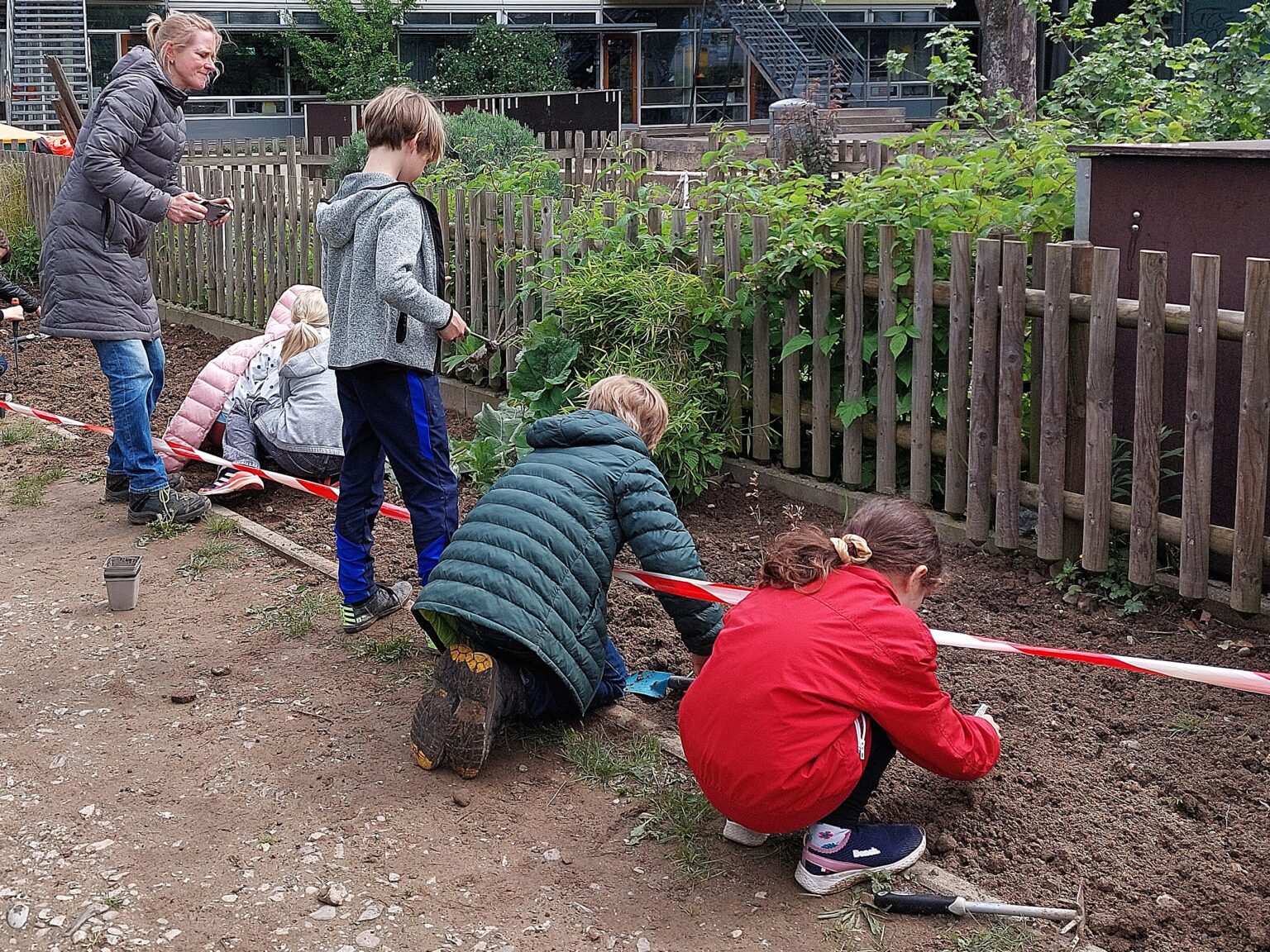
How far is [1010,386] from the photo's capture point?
16.0ft

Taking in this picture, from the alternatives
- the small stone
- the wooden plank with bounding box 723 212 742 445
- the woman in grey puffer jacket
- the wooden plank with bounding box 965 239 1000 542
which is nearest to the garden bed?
the wooden plank with bounding box 965 239 1000 542

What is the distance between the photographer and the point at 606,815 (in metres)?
3.49

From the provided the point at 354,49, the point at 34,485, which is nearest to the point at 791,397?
the point at 34,485

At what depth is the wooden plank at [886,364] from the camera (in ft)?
17.5

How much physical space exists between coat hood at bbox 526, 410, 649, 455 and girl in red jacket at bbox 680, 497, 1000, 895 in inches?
28.3

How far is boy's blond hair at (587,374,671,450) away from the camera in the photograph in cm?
388

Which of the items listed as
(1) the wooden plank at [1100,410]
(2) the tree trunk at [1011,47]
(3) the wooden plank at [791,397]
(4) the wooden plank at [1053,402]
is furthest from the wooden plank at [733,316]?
(2) the tree trunk at [1011,47]

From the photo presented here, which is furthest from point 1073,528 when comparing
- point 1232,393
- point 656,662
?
point 656,662

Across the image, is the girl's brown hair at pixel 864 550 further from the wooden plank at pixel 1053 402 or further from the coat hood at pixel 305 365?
the coat hood at pixel 305 365

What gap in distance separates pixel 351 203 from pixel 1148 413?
2.63 metres

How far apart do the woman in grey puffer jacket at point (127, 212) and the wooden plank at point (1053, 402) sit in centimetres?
341

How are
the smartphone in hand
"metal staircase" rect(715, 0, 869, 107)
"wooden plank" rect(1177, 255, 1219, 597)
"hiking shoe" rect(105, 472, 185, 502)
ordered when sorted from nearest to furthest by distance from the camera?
"wooden plank" rect(1177, 255, 1219, 597), the smartphone in hand, "hiking shoe" rect(105, 472, 185, 502), "metal staircase" rect(715, 0, 869, 107)

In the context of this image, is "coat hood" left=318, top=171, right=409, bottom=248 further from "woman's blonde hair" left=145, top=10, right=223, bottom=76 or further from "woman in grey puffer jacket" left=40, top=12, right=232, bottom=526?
"woman's blonde hair" left=145, top=10, right=223, bottom=76

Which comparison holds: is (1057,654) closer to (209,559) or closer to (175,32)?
(209,559)
